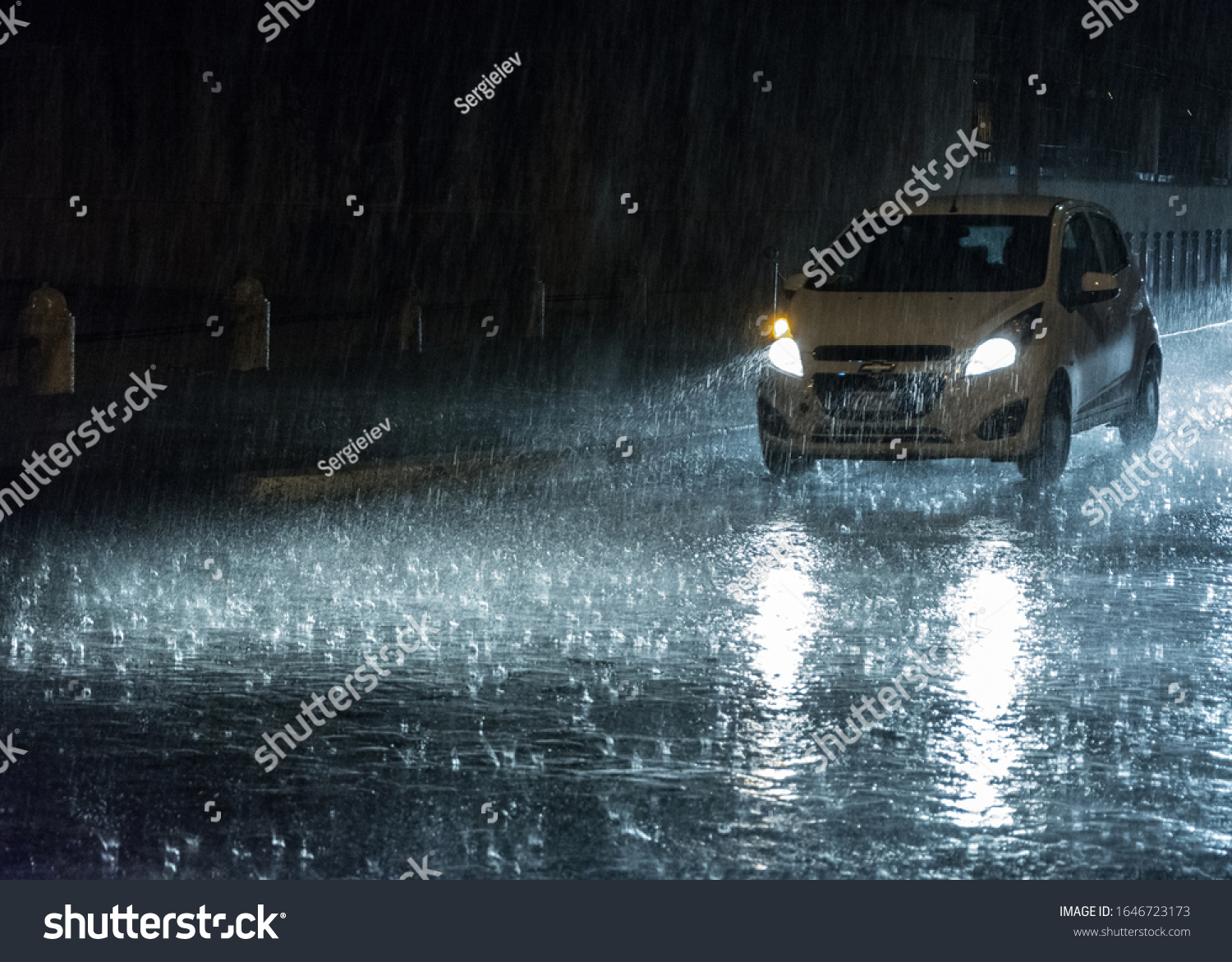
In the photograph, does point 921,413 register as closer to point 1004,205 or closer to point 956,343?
point 956,343

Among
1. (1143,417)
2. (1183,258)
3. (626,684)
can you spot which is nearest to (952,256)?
(1143,417)

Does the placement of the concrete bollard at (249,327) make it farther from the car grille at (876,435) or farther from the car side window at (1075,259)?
the car side window at (1075,259)

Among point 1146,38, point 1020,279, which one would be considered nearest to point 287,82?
point 1146,38

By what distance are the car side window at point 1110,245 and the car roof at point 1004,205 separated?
114 mm

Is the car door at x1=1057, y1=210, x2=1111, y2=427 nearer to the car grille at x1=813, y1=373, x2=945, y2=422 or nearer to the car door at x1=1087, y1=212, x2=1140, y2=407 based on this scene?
the car door at x1=1087, y1=212, x2=1140, y2=407

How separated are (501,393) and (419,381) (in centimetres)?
144

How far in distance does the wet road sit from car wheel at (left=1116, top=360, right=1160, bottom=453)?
5.83ft

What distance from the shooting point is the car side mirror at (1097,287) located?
1160cm

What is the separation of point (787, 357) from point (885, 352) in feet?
2.20

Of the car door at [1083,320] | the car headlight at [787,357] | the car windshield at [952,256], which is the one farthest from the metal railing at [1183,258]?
the car headlight at [787,357]

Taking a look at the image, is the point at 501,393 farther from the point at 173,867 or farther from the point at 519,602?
the point at 173,867

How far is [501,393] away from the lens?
17.6 m

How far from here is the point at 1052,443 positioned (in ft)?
37.4

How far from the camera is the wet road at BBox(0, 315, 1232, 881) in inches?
193
